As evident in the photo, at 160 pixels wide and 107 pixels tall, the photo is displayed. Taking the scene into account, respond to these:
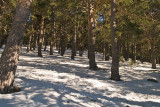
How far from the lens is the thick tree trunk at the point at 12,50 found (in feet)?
14.2

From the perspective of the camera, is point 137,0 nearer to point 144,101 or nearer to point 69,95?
point 144,101

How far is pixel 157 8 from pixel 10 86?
1608cm

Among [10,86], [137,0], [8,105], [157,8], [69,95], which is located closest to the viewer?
[8,105]

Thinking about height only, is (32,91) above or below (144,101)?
above

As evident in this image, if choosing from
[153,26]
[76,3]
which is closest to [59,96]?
[76,3]

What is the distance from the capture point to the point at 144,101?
5172mm

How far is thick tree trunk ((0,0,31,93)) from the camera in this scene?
4.34m

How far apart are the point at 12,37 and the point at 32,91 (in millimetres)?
1958

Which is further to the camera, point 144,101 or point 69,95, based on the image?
point 144,101

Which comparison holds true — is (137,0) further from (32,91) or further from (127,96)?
(32,91)

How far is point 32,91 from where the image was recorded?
15.6 feet

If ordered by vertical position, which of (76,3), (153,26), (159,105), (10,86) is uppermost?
(76,3)

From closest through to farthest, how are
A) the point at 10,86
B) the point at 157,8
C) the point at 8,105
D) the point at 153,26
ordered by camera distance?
the point at 8,105 → the point at 10,86 → the point at 153,26 → the point at 157,8

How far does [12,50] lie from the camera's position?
448 cm
